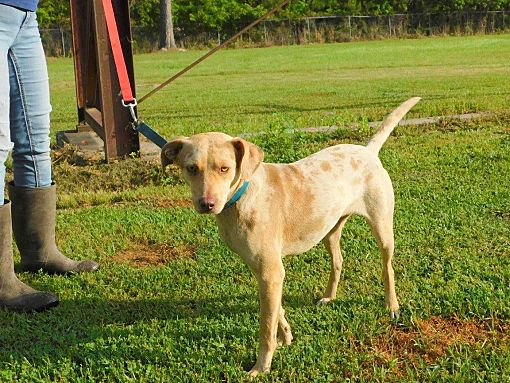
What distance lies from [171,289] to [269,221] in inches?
46.0

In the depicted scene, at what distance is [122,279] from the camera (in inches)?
168

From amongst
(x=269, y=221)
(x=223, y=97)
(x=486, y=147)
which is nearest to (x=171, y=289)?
(x=269, y=221)

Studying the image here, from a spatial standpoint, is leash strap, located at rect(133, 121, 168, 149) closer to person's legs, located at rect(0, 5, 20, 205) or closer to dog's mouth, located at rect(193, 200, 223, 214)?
person's legs, located at rect(0, 5, 20, 205)

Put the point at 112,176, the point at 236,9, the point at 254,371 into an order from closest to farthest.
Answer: the point at 254,371 → the point at 112,176 → the point at 236,9

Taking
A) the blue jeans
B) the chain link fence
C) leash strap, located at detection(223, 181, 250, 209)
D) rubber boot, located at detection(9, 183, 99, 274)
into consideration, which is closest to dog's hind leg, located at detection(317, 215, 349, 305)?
leash strap, located at detection(223, 181, 250, 209)

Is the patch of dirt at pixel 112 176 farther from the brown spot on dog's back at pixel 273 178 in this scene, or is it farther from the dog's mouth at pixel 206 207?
the dog's mouth at pixel 206 207

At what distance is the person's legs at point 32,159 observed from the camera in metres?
4.04

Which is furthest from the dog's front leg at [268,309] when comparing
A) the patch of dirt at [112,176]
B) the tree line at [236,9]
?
the tree line at [236,9]

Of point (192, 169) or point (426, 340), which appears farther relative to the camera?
point (426, 340)

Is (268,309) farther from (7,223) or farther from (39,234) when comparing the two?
(39,234)

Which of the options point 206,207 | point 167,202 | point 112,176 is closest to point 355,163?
point 206,207

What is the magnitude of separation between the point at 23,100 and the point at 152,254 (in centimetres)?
134

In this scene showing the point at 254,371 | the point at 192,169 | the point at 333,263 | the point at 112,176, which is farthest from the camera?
the point at 112,176

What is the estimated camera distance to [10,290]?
3.96 metres
